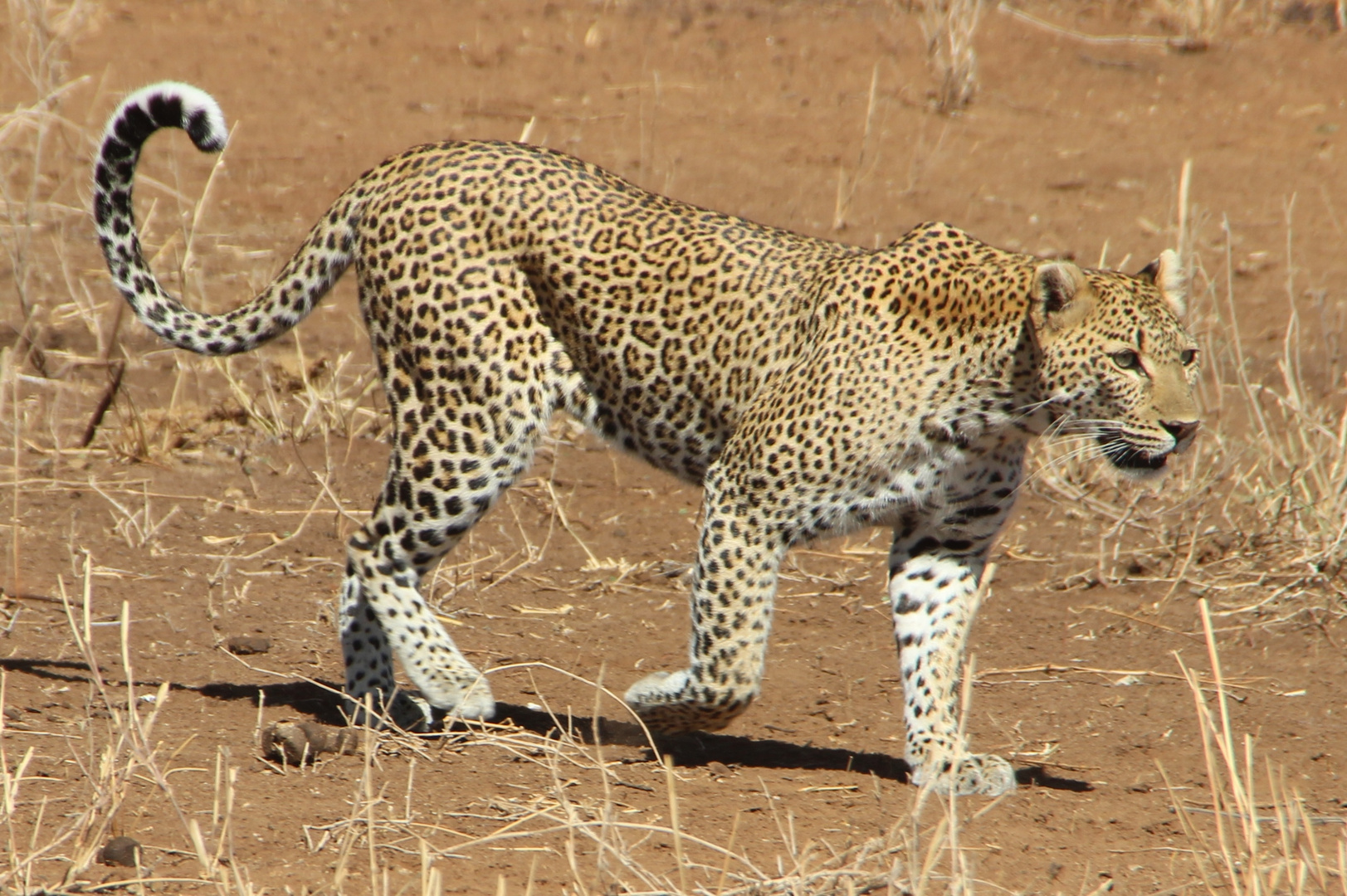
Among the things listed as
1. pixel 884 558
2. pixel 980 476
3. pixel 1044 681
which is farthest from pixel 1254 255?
pixel 980 476

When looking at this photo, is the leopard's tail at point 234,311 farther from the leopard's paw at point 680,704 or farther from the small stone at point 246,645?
the leopard's paw at point 680,704

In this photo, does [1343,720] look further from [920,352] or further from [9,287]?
[9,287]

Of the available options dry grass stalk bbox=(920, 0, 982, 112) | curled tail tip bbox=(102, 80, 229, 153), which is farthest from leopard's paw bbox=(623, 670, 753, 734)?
dry grass stalk bbox=(920, 0, 982, 112)

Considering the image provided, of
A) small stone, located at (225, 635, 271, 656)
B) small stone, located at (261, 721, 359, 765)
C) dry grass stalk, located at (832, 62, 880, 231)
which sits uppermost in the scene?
dry grass stalk, located at (832, 62, 880, 231)

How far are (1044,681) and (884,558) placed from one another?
4.06 feet

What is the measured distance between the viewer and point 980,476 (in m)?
4.94

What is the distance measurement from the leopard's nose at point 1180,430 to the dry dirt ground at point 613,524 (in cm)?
100

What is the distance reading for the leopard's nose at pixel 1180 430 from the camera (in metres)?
4.52

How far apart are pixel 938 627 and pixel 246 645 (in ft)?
7.34

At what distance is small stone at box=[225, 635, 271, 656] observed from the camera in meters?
5.86

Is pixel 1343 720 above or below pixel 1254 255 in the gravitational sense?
below

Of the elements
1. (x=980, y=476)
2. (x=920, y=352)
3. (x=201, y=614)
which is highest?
(x=920, y=352)

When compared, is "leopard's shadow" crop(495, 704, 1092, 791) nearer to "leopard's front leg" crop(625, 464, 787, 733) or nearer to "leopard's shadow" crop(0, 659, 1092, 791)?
"leopard's shadow" crop(0, 659, 1092, 791)

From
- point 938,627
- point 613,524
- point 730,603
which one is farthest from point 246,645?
point 938,627
